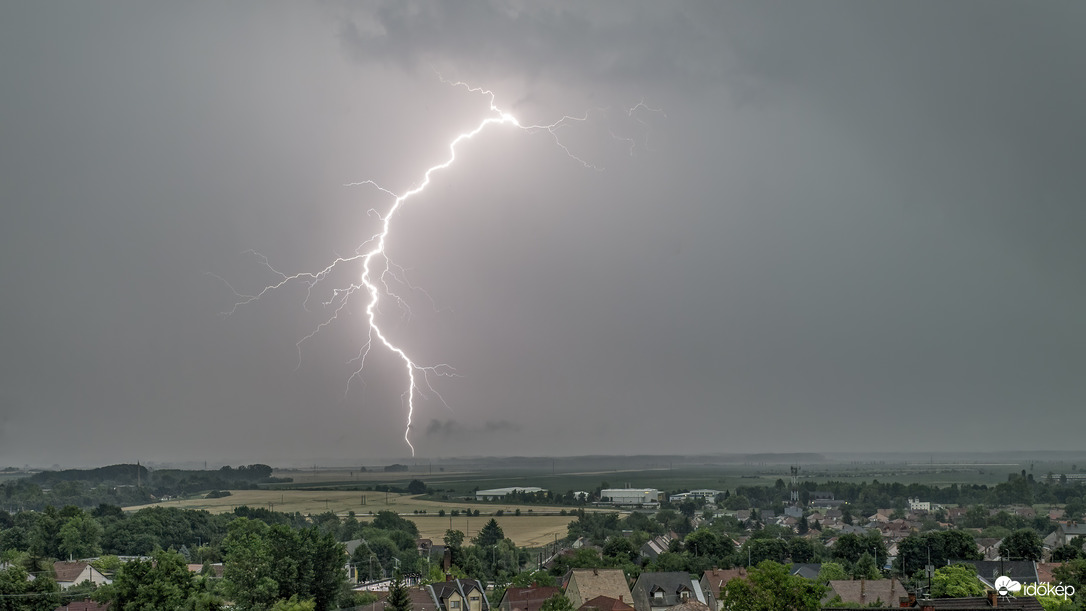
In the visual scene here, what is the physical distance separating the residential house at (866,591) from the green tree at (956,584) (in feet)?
7.77

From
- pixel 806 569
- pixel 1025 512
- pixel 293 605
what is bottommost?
pixel 1025 512

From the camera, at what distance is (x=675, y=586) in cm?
6284

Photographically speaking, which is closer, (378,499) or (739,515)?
(739,515)

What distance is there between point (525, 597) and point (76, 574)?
108ft

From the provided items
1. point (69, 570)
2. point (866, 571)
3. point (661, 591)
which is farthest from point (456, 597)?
point (69, 570)

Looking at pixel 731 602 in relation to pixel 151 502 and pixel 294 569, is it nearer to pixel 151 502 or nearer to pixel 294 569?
pixel 294 569

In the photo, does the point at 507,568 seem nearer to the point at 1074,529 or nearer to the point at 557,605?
the point at 557,605

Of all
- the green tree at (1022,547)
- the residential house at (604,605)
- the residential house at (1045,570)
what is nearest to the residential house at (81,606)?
the residential house at (604,605)

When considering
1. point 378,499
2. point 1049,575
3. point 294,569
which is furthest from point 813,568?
point 378,499

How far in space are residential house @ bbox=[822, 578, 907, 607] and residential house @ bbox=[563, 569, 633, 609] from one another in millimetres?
11575

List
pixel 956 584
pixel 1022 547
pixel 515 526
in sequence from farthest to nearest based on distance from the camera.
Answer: pixel 515 526
pixel 1022 547
pixel 956 584

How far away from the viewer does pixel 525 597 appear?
182 ft

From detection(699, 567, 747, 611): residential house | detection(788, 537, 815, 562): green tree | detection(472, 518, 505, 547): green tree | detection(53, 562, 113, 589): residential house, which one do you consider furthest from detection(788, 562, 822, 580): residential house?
detection(53, 562, 113, 589): residential house

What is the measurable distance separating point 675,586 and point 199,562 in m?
43.6
